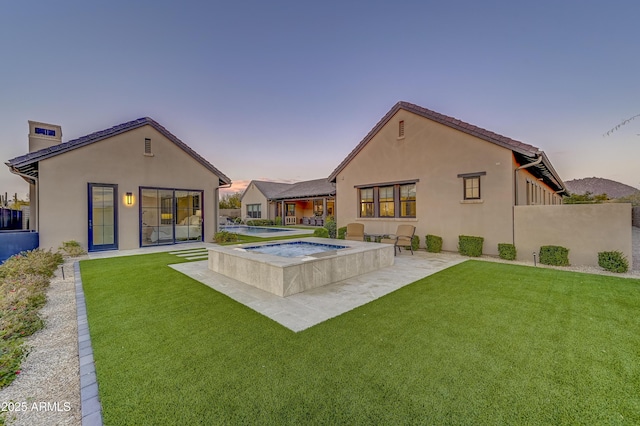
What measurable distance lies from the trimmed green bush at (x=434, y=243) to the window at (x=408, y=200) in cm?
153

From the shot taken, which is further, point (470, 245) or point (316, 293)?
point (470, 245)

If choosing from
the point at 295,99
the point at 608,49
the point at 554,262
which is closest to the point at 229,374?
the point at 554,262

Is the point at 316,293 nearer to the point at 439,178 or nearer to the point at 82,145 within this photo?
the point at 439,178

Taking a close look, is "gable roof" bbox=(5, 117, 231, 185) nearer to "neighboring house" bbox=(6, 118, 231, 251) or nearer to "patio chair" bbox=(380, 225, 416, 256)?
"neighboring house" bbox=(6, 118, 231, 251)

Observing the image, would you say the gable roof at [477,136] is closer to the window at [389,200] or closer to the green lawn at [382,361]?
the window at [389,200]

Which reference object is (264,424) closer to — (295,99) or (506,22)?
(506,22)

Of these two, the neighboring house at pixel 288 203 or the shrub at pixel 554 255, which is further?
the neighboring house at pixel 288 203

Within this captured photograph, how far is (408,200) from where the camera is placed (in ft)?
39.6

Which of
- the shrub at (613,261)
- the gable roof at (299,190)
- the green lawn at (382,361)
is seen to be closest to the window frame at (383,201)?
the shrub at (613,261)

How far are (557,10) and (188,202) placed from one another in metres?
17.4

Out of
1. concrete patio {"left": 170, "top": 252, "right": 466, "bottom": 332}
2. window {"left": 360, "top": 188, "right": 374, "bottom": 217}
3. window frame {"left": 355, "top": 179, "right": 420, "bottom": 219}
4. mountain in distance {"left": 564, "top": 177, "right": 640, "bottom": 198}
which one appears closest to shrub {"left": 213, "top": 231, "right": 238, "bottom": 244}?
concrete patio {"left": 170, "top": 252, "right": 466, "bottom": 332}

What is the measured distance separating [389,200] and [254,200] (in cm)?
2361

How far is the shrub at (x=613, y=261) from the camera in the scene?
7158mm

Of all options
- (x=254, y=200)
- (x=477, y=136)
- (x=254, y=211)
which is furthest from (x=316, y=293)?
(x=254, y=200)
